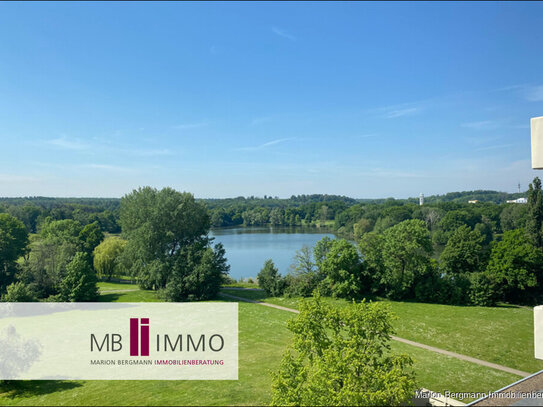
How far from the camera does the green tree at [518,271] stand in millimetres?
26766

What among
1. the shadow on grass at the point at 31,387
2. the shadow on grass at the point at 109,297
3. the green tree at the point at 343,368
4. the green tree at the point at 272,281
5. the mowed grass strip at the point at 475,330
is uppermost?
the green tree at the point at 343,368

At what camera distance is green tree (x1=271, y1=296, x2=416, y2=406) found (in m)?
8.34

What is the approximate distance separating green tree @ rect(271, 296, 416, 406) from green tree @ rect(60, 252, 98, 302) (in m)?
24.5

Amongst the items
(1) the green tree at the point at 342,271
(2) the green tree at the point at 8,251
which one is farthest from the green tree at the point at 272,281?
(2) the green tree at the point at 8,251

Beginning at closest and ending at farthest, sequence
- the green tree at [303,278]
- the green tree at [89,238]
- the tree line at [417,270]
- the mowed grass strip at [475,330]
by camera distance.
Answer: the mowed grass strip at [475,330]
the tree line at [417,270]
the green tree at [303,278]
the green tree at [89,238]

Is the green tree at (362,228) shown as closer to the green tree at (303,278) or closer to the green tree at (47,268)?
the green tree at (303,278)

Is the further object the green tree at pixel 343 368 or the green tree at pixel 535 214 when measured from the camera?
the green tree at pixel 535 214

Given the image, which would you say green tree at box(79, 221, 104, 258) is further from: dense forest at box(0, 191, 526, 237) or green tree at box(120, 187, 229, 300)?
dense forest at box(0, 191, 526, 237)

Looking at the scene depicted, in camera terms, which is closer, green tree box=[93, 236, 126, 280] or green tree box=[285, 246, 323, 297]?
green tree box=[285, 246, 323, 297]

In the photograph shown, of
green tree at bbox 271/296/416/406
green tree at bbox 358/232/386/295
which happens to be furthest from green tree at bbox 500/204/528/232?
green tree at bbox 271/296/416/406

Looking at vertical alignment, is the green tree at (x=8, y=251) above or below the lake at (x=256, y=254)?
above

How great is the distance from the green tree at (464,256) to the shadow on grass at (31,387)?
27.6 meters

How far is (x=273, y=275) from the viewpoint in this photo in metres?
30.6

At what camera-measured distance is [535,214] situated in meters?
33.0
